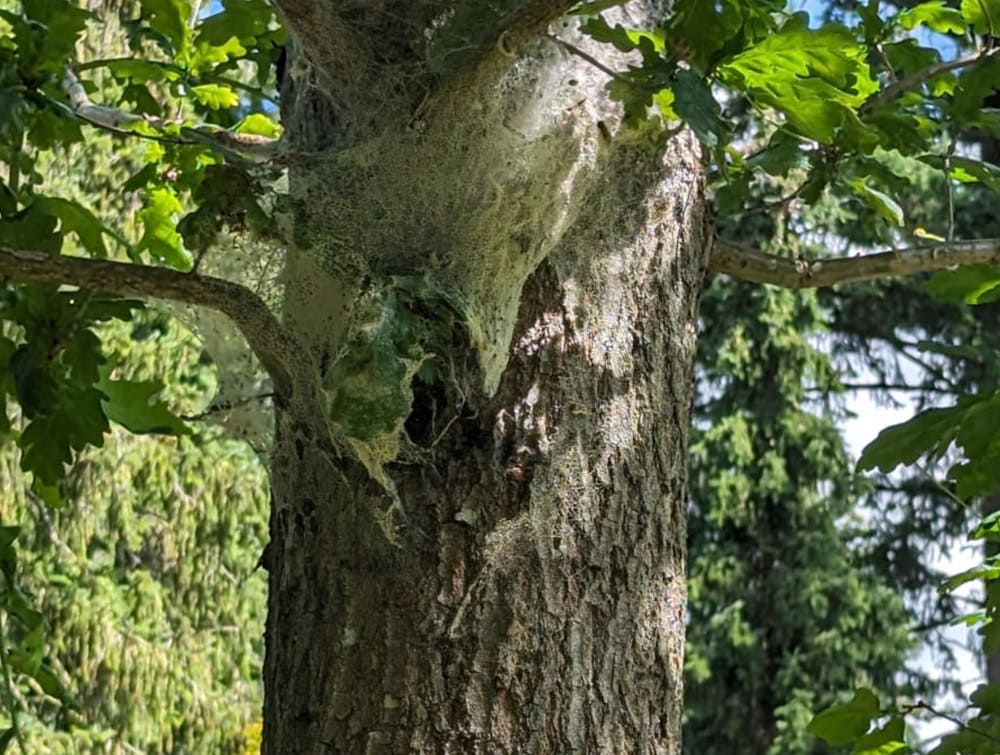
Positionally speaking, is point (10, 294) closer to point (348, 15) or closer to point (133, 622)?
point (348, 15)

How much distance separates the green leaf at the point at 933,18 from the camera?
1905 mm

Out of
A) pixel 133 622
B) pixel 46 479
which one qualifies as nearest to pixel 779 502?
pixel 133 622

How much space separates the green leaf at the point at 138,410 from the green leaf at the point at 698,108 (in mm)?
684

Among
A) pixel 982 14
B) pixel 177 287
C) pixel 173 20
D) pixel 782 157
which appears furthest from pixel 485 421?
pixel 173 20

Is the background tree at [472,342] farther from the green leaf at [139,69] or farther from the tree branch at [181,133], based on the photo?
the green leaf at [139,69]

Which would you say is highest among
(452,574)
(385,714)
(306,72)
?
(306,72)

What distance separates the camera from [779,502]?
10742 mm

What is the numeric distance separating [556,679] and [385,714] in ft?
0.52

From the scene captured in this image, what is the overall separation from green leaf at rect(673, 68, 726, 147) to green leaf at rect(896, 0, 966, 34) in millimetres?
743

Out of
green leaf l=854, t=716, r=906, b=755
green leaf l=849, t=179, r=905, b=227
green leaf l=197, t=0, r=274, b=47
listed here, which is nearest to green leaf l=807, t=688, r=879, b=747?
green leaf l=854, t=716, r=906, b=755

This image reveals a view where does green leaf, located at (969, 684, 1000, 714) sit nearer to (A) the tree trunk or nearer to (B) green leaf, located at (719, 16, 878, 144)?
(A) the tree trunk

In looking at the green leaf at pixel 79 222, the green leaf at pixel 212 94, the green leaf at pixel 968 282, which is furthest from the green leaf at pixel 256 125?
the green leaf at pixel 968 282

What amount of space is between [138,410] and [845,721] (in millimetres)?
937

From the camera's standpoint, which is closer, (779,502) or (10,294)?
(10,294)
